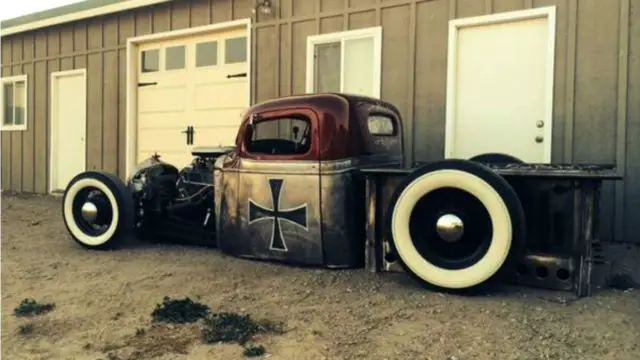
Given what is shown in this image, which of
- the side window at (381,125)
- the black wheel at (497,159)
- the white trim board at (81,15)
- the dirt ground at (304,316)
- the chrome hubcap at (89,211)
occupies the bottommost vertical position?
the dirt ground at (304,316)

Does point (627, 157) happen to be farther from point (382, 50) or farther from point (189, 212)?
point (189, 212)

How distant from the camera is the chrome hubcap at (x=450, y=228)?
13.3ft

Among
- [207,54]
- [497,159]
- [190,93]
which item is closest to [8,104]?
[190,93]

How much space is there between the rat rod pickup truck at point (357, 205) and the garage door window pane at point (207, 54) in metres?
3.66

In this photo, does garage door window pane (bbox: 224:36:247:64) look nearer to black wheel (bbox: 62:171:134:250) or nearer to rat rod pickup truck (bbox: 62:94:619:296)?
rat rod pickup truck (bbox: 62:94:619:296)

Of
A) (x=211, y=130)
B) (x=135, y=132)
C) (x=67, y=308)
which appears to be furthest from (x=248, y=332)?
(x=135, y=132)

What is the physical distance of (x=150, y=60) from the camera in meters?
10.8

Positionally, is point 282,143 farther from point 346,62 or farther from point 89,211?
point 346,62

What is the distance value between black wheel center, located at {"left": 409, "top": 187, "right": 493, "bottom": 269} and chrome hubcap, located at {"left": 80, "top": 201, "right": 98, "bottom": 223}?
360cm

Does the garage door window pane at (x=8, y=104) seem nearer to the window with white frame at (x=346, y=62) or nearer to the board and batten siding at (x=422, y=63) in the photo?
the board and batten siding at (x=422, y=63)

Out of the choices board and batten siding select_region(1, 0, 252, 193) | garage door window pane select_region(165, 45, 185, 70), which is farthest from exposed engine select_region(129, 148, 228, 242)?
garage door window pane select_region(165, 45, 185, 70)

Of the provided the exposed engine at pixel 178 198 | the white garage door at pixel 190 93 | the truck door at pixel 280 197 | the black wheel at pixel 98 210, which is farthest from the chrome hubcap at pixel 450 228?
the white garage door at pixel 190 93

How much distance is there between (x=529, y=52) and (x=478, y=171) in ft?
10.8

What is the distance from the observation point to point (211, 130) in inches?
383
